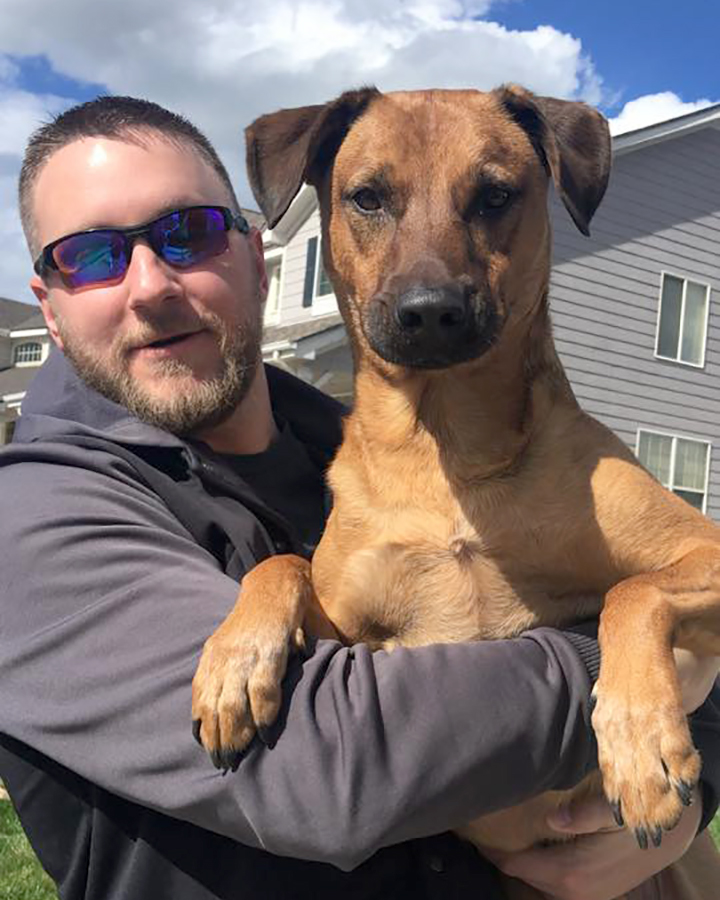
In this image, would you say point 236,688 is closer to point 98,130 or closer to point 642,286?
point 98,130

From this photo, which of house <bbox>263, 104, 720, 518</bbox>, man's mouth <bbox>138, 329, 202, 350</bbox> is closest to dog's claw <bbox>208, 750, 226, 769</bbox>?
man's mouth <bbox>138, 329, 202, 350</bbox>

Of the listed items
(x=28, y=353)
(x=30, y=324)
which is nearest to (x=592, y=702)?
(x=28, y=353)

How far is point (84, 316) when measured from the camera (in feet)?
9.89

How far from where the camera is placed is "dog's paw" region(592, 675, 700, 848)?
1999mm

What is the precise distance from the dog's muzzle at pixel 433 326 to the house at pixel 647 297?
35.3 ft

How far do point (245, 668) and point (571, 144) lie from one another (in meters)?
1.79

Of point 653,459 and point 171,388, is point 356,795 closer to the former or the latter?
point 171,388

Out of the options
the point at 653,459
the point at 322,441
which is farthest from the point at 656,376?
the point at 322,441

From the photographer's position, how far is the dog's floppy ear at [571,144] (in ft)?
9.68

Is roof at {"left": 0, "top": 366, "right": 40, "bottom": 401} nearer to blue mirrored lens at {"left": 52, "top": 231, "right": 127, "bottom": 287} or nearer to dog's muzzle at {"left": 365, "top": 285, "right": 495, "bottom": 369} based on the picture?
blue mirrored lens at {"left": 52, "top": 231, "right": 127, "bottom": 287}

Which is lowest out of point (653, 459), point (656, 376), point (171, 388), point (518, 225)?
point (653, 459)

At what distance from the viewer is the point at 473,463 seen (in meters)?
2.79

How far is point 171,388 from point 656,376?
1280cm

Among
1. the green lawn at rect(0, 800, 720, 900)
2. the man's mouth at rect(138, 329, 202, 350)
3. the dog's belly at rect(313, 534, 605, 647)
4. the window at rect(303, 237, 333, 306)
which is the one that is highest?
the man's mouth at rect(138, 329, 202, 350)
